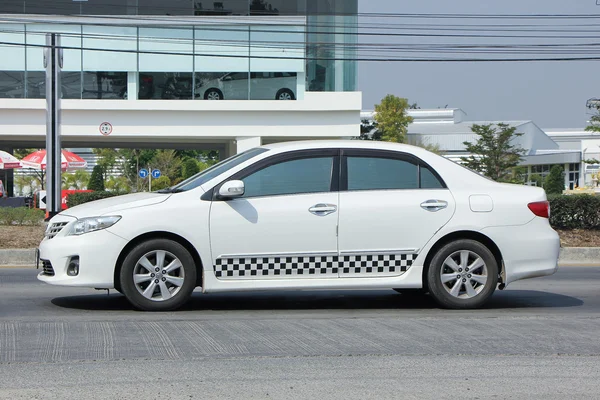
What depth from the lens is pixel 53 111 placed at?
2353 centimetres

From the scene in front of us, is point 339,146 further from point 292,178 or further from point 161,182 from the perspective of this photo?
point 161,182

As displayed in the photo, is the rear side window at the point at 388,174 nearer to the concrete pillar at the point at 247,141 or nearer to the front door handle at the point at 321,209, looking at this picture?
the front door handle at the point at 321,209

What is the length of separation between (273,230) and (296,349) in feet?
6.75

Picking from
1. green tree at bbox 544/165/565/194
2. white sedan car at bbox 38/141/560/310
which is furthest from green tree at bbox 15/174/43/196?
white sedan car at bbox 38/141/560/310

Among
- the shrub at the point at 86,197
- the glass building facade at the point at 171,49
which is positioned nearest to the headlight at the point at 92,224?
the shrub at the point at 86,197

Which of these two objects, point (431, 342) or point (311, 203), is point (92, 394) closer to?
point (431, 342)

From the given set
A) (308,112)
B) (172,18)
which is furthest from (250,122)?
(172,18)

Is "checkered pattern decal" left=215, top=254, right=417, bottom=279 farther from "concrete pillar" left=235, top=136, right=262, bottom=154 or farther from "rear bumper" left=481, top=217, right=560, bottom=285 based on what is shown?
"concrete pillar" left=235, top=136, right=262, bottom=154

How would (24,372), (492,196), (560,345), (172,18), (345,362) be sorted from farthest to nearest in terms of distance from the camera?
1. (172,18)
2. (492,196)
3. (560,345)
4. (345,362)
5. (24,372)

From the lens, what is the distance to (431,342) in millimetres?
6949

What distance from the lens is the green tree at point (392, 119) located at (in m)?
76.8

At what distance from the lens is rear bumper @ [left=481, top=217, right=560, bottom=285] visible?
8.85 metres

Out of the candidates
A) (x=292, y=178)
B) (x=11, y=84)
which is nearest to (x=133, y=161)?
(x=11, y=84)

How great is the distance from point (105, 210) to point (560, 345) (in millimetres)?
4357
